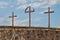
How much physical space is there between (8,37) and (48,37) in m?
1.37

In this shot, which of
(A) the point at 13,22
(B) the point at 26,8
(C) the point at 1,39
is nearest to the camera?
(C) the point at 1,39

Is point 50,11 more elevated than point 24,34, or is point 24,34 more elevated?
point 50,11

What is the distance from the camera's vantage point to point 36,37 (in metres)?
5.53

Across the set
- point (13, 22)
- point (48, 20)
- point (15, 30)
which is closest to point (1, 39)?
point (15, 30)

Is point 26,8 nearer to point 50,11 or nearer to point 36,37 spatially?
point 50,11

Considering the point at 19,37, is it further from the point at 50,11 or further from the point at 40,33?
the point at 50,11

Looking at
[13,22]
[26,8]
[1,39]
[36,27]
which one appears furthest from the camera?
[13,22]

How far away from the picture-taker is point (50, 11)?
6102 mm

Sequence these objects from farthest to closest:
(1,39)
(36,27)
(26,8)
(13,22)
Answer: (13,22)
(26,8)
(1,39)
(36,27)

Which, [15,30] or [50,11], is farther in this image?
[50,11]

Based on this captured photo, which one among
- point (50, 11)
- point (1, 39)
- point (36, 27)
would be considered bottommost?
point (1, 39)

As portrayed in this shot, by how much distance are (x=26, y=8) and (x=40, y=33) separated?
1.24 m

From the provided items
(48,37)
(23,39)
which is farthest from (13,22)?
(48,37)

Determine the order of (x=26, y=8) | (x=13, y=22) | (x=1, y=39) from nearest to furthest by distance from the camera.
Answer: (x=1, y=39), (x=26, y=8), (x=13, y=22)
